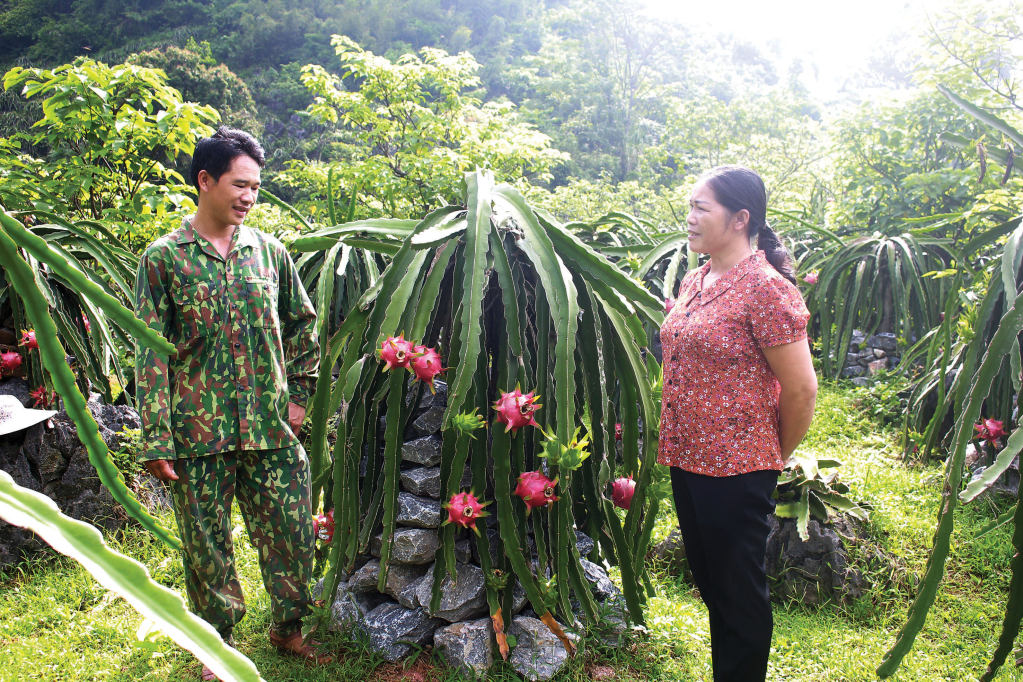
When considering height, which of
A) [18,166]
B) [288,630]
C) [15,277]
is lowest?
[288,630]

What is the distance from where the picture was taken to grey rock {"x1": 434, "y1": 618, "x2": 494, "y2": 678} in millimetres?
1976

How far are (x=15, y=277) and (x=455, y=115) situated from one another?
25.9 ft

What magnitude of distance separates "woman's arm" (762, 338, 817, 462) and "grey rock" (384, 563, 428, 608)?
4.22 ft

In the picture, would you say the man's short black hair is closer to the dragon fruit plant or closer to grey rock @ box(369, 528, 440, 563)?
the dragon fruit plant

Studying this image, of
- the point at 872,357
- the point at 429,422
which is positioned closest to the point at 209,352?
the point at 429,422

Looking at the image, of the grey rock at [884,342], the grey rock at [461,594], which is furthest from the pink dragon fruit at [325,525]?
the grey rock at [884,342]

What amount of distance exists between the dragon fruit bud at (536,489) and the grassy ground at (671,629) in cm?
62

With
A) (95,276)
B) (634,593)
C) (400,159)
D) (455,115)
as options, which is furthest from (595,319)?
(455,115)

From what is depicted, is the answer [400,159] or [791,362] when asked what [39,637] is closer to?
[791,362]

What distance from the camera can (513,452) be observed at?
1.98m

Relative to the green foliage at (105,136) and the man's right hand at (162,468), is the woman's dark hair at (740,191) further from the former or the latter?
the green foliage at (105,136)

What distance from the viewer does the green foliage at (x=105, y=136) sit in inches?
135

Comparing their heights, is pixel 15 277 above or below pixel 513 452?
above

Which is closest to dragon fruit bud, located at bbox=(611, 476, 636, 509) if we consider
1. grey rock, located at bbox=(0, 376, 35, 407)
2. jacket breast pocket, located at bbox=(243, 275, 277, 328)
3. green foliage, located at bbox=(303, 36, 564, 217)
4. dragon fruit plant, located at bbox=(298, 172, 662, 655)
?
dragon fruit plant, located at bbox=(298, 172, 662, 655)
